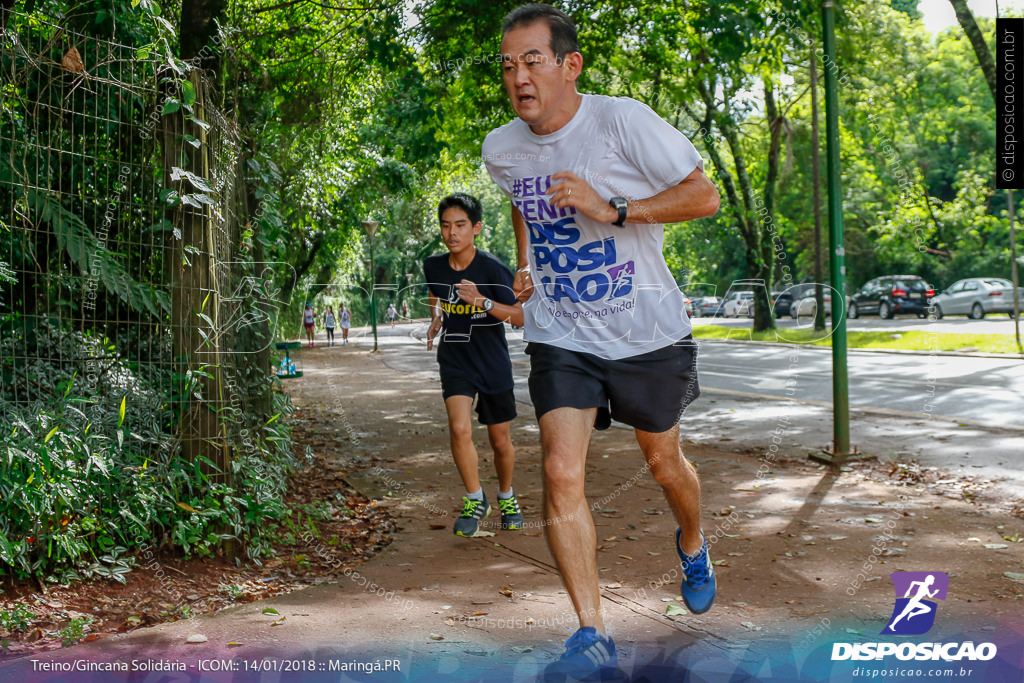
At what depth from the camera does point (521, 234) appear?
14.6 feet

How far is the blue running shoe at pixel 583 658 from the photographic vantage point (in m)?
3.05

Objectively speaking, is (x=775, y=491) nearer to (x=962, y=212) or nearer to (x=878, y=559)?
(x=878, y=559)

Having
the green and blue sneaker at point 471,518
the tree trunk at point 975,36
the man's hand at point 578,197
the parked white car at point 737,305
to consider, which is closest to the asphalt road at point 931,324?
the parked white car at point 737,305

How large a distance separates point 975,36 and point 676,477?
25.2ft

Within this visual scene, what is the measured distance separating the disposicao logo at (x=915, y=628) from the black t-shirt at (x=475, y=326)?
8.13 feet

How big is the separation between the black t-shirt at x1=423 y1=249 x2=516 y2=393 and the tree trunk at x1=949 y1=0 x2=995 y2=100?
552 centimetres

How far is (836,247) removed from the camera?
7480mm

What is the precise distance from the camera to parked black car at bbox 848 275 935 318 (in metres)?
32.0

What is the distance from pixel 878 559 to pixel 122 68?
461cm

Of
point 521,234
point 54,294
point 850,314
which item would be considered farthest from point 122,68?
point 850,314

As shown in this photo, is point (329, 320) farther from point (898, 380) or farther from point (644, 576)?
point (644, 576)

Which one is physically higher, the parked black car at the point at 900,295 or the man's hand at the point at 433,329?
the parked black car at the point at 900,295

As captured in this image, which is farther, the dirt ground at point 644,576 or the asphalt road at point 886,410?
the asphalt road at point 886,410

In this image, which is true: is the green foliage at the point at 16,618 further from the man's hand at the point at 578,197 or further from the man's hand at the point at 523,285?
the man's hand at the point at 578,197
